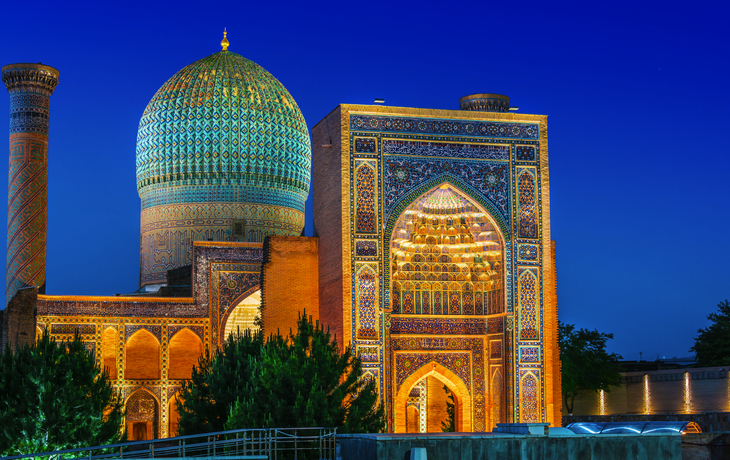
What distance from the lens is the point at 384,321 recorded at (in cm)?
1320

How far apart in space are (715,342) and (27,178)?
48.8 feet

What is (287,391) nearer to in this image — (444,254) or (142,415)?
(444,254)

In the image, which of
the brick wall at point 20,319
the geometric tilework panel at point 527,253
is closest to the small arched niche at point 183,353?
the brick wall at point 20,319

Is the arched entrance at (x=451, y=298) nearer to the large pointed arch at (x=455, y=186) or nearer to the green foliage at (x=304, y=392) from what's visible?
the large pointed arch at (x=455, y=186)

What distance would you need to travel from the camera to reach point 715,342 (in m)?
22.1

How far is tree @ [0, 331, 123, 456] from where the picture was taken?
10.8 metres

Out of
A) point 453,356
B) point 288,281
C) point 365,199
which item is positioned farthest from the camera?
point 453,356

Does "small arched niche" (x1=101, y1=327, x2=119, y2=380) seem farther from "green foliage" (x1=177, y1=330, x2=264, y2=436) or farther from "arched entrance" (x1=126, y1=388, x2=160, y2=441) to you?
"green foliage" (x1=177, y1=330, x2=264, y2=436)

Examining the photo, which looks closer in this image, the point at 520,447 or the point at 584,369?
the point at 520,447

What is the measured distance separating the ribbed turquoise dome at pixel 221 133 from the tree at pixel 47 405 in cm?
851

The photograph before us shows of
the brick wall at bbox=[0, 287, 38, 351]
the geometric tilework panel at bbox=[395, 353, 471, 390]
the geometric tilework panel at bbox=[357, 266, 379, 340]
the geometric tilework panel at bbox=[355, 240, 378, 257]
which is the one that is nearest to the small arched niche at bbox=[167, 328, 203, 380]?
the brick wall at bbox=[0, 287, 38, 351]

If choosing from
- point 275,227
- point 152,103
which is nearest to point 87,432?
point 275,227

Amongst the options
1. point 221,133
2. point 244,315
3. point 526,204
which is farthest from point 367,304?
point 221,133

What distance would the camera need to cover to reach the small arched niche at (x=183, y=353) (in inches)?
663
